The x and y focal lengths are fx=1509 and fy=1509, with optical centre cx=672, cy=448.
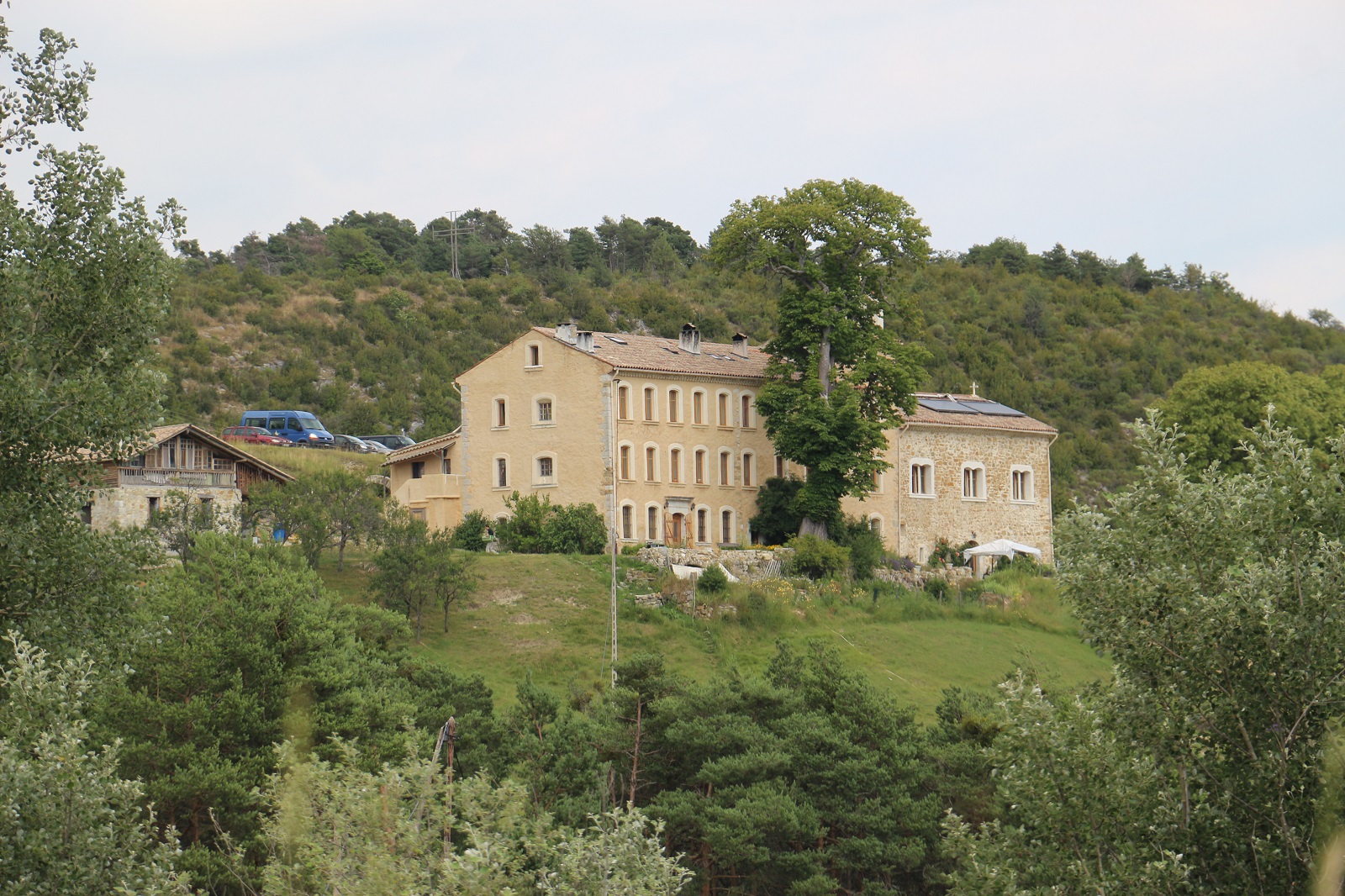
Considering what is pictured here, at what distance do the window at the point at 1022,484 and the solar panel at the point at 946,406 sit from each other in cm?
293

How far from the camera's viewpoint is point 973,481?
5722 centimetres

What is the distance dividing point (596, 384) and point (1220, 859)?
38.3 m

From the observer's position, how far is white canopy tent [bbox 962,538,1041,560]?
54.3m

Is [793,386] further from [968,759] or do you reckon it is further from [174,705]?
[174,705]

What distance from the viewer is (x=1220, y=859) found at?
44.0 feet

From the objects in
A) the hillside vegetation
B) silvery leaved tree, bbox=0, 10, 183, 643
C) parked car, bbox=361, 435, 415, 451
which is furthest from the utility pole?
silvery leaved tree, bbox=0, 10, 183, 643

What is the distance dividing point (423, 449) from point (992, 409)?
22831mm

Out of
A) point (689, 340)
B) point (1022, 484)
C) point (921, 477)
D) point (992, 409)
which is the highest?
point (689, 340)

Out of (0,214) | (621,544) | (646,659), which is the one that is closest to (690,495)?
(621,544)

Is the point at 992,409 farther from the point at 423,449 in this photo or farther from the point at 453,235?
the point at 453,235

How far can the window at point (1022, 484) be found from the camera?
5828 cm

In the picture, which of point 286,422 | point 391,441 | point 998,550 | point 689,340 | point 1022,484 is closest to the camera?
point 998,550

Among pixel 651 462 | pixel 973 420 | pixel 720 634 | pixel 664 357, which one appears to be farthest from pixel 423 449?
pixel 973 420

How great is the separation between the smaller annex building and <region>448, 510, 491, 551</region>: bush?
19.2 ft
